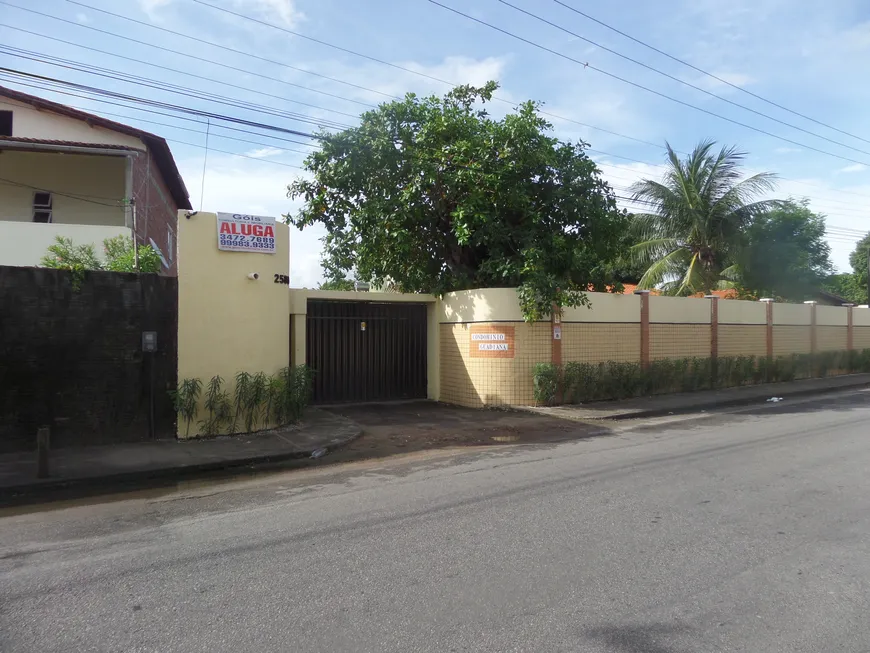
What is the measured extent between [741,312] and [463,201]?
10923mm

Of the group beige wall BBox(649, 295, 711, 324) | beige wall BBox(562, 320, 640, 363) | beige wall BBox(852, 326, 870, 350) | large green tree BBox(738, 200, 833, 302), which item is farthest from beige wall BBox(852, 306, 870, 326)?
beige wall BBox(562, 320, 640, 363)

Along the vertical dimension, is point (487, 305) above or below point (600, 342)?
above

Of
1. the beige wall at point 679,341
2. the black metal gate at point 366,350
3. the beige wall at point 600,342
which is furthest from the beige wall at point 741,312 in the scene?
the black metal gate at point 366,350

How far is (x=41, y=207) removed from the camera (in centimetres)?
1594

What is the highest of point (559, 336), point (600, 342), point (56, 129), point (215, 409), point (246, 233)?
point (56, 129)

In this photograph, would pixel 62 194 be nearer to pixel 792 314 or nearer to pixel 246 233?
pixel 246 233

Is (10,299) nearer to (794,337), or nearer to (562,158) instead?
(562,158)

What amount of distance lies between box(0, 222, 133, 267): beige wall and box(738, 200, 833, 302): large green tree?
2180 centimetres

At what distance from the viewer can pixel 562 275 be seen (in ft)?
48.6

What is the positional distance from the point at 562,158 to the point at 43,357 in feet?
38.5

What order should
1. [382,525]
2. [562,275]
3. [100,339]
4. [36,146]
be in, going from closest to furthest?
1. [382,525]
2. [100,339]
3. [36,146]
4. [562,275]

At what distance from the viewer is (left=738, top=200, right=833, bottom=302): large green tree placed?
78.0 ft

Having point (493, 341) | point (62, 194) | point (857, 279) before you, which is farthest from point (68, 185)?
point (857, 279)

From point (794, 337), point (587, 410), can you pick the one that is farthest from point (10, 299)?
point (794, 337)
